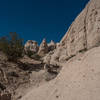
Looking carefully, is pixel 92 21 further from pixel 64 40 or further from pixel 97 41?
pixel 64 40

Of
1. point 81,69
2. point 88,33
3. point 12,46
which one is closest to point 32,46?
point 12,46

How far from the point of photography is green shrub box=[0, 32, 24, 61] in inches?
618

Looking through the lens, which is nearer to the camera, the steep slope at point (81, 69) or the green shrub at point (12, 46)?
the steep slope at point (81, 69)

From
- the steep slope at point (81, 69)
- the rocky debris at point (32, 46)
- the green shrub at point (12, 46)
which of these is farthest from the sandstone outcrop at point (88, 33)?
the rocky debris at point (32, 46)

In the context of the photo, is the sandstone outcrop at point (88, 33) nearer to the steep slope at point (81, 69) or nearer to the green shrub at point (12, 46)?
the steep slope at point (81, 69)

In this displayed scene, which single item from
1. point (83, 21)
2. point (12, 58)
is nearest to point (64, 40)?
point (83, 21)

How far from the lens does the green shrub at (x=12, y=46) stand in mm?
15702

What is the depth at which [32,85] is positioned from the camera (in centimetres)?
868

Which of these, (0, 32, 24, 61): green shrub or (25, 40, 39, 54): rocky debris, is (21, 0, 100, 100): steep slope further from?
(25, 40, 39, 54): rocky debris

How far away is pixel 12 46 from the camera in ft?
54.5

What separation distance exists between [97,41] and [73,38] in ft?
19.0

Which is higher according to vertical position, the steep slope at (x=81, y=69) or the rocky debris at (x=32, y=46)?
the rocky debris at (x=32, y=46)

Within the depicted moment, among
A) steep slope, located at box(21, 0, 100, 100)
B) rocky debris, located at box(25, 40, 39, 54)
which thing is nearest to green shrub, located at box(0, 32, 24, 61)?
steep slope, located at box(21, 0, 100, 100)

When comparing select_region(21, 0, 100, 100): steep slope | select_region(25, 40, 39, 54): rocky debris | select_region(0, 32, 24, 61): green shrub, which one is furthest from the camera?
select_region(25, 40, 39, 54): rocky debris
